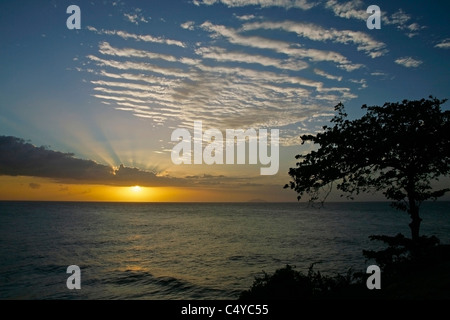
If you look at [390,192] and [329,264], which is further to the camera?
[329,264]

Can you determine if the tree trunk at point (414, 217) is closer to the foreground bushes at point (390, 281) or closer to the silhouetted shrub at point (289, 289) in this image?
the foreground bushes at point (390, 281)

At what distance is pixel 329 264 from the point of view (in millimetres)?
32688

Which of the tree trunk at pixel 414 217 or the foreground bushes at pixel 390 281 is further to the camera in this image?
the tree trunk at pixel 414 217

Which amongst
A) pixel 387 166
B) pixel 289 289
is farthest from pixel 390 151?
pixel 289 289

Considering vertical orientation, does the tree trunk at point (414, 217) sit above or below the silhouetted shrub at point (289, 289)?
above

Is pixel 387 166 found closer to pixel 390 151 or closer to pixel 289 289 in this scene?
pixel 390 151

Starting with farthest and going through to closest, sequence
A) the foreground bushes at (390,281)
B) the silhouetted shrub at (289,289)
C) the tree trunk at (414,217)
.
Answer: the tree trunk at (414,217), the silhouetted shrub at (289,289), the foreground bushes at (390,281)

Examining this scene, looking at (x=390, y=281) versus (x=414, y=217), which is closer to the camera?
(x=390, y=281)

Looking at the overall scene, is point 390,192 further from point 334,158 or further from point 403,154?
point 334,158

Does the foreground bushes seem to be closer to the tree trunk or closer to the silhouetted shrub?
the silhouetted shrub

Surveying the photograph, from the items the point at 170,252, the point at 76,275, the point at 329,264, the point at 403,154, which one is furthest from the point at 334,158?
the point at 170,252

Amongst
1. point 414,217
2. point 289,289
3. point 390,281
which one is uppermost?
point 414,217

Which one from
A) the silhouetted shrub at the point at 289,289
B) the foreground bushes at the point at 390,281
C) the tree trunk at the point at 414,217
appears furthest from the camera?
the tree trunk at the point at 414,217
